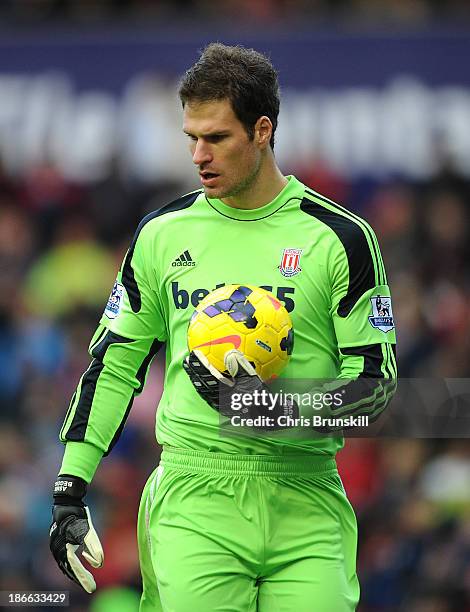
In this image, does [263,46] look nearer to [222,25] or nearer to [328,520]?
[222,25]

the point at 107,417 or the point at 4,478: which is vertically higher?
the point at 107,417

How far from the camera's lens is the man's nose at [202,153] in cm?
485

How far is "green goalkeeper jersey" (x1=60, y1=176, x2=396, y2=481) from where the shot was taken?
4824 mm

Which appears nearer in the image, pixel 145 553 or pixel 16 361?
pixel 145 553

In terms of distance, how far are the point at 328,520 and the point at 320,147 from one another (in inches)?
290

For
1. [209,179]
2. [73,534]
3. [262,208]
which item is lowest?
[73,534]

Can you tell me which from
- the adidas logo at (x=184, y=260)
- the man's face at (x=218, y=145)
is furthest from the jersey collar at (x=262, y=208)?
the adidas logo at (x=184, y=260)

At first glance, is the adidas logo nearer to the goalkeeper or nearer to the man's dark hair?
the goalkeeper

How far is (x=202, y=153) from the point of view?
4852mm

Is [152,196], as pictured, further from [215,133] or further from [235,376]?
[235,376]

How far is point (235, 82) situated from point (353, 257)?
77cm

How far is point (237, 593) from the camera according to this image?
4.68 metres

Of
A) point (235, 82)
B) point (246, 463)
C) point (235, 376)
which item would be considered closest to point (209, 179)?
point (235, 82)

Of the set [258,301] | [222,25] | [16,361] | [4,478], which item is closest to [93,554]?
[258,301]
